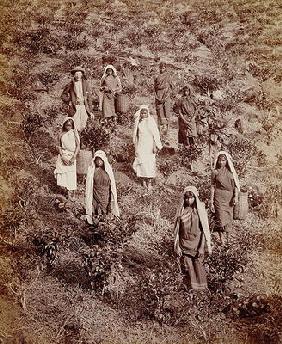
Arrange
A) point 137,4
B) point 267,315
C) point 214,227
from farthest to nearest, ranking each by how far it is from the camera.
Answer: point 137,4
point 214,227
point 267,315

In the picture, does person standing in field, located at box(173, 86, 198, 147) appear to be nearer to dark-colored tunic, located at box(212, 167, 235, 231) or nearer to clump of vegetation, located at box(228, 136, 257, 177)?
clump of vegetation, located at box(228, 136, 257, 177)

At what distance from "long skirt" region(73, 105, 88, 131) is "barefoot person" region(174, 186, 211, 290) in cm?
176

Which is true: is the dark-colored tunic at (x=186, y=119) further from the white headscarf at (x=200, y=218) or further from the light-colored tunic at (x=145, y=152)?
the white headscarf at (x=200, y=218)

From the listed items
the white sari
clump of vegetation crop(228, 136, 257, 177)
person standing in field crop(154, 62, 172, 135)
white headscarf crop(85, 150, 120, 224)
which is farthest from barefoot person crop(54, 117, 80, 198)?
clump of vegetation crop(228, 136, 257, 177)

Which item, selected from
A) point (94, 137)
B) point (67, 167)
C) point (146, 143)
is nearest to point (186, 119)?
point (146, 143)

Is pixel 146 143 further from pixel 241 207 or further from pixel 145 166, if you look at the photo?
pixel 241 207

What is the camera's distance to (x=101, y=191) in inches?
267

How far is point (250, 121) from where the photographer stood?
7.06 meters

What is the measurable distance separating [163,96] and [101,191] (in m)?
1.45

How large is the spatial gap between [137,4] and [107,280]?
3.22 metres

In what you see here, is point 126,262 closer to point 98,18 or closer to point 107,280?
point 107,280

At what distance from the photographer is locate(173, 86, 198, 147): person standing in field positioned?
23.9 ft

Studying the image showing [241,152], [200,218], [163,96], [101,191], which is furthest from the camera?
[163,96]

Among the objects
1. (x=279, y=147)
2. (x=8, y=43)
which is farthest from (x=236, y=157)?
(x=8, y=43)
